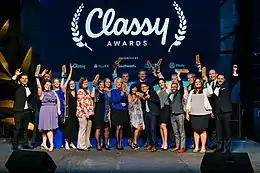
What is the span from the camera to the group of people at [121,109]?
9.43m

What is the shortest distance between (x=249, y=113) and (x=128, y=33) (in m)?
3.85

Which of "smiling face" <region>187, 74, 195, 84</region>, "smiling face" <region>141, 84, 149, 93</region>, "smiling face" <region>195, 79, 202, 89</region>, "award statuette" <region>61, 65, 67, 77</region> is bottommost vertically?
"smiling face" <region>141, 84, 149, 93</region>

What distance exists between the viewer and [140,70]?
10.6 metres

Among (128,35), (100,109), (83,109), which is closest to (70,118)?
(83,109)

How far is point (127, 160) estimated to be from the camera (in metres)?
8.63

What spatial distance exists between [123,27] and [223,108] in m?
3.18

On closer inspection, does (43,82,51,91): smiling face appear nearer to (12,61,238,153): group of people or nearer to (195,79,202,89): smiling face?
(12,61,238,153): group of people

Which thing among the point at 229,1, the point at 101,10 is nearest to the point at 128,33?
the point at 101,10

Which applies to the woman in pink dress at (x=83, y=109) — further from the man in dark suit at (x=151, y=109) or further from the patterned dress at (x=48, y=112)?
the man in dark suit at (x=151, y=109)

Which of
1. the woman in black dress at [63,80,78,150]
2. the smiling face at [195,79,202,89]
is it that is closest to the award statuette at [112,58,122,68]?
the woman in black dress at [63,80,78,150]

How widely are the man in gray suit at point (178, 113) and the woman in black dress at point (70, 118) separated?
2084 mm

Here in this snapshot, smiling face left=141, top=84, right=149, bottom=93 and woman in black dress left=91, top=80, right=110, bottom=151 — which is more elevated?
smiling face left=141, top=84, right=149, bottom=93

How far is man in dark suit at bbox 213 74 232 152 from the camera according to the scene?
9109 mm

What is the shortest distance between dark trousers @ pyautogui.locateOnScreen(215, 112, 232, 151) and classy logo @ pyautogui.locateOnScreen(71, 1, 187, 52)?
2.29m
